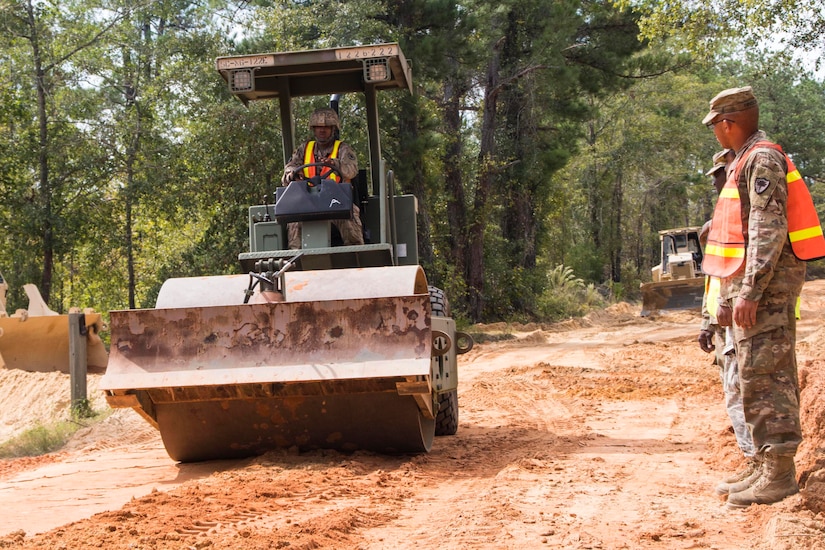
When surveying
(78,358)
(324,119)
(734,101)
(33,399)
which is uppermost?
(324,119)

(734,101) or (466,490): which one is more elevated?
(734,101)

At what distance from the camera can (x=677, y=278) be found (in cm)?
2648

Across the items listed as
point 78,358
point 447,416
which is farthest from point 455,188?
point 447,416

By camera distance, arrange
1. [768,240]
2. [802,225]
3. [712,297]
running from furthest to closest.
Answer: [712,297]
[802,225]
[768,240]

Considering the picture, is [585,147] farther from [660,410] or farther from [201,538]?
[201,538]

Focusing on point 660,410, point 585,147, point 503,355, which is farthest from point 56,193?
point 585,147

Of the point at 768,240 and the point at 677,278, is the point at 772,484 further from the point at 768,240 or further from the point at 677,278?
the point at 677,278

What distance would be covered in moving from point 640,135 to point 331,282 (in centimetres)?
3570

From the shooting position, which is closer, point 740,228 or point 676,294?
point 740,228

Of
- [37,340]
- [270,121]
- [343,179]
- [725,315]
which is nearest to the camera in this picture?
[725,315]

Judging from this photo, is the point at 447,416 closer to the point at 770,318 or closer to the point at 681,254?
the point at 770,318

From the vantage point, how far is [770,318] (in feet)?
15.2

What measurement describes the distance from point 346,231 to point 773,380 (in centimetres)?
359

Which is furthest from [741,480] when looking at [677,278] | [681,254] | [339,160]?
[681,254]
